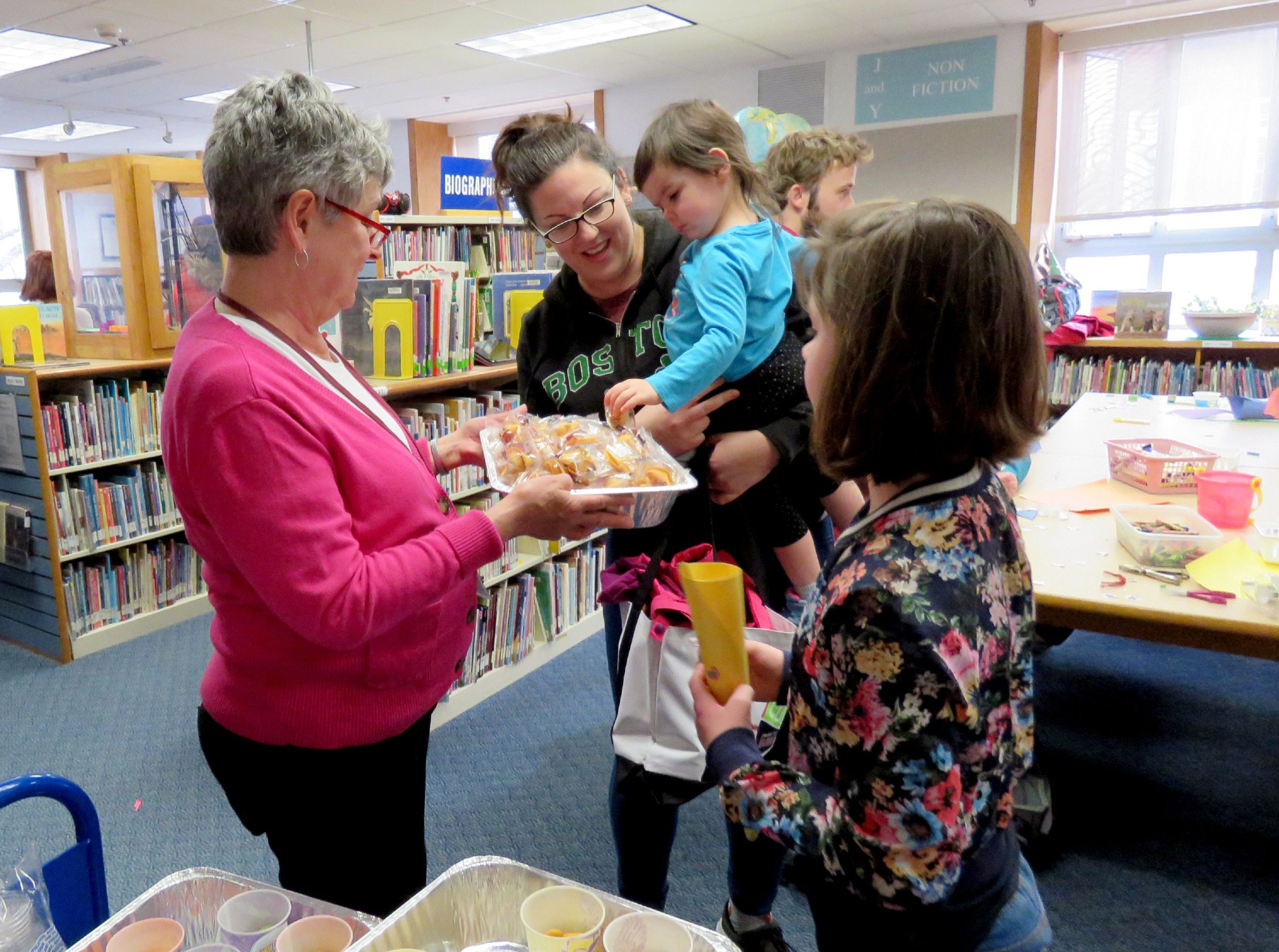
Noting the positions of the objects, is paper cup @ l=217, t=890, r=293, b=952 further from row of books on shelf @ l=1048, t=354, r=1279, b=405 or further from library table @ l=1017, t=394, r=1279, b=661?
row of books on shelf @ l=1048, t=354, r=1279, b=405

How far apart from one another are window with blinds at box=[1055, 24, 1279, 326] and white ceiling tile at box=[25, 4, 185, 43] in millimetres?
6300

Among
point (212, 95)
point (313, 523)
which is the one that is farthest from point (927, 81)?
point (313, 523)

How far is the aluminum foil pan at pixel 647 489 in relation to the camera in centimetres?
133

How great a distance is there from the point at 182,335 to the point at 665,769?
993 millimetres

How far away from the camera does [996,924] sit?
1.03 meters

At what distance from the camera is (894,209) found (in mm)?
949

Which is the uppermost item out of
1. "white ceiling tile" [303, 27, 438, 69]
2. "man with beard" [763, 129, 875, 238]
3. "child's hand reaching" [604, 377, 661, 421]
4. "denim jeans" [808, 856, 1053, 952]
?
"white ceiling tile" [303, 27, 438, 69]

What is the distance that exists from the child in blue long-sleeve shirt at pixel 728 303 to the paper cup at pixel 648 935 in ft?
2.96

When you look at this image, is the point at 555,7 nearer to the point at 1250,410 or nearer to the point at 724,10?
the point at 724,10

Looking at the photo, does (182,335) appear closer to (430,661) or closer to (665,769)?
(430,661)

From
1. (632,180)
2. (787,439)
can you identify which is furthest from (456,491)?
(787,439)

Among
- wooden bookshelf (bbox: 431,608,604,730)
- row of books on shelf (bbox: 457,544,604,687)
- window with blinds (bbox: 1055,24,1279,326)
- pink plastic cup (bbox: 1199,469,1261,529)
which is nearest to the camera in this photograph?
pink plastic cup (bbox: 1199,469,1261,529)

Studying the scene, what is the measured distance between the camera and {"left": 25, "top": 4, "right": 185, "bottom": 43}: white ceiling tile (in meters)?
5.82

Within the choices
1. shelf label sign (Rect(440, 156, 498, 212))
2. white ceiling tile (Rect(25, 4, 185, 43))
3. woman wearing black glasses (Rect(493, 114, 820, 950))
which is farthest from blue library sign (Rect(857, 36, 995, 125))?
woman wearing black glasses (Rect(493, 114, 820, 950))
